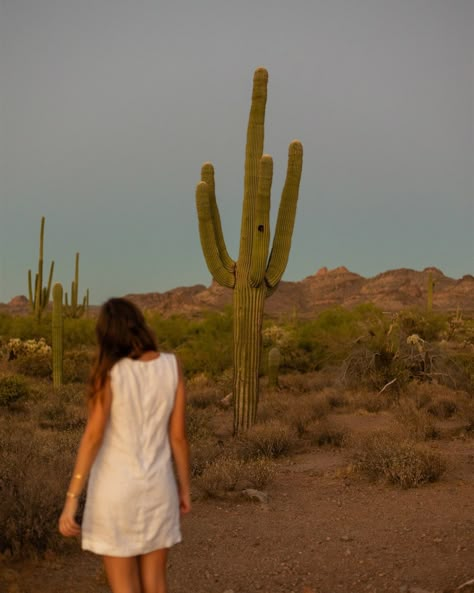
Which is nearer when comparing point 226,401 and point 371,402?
point 371,402

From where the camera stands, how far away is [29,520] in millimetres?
5859

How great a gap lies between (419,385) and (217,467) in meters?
8.81

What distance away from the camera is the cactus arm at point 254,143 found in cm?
1260

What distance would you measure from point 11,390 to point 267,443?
7.11 m

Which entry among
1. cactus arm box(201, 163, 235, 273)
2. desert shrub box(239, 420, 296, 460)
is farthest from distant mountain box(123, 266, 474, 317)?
desert shrub box(239, 420, 296, 460)

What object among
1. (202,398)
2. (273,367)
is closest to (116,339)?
(202,398)

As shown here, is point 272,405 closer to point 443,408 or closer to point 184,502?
point 443,408

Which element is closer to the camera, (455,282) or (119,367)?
(119,367)

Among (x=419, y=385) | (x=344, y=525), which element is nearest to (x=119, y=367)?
(x=344, y=525)

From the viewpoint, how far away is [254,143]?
42.1 feet

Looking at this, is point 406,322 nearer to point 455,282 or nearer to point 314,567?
point 314,567

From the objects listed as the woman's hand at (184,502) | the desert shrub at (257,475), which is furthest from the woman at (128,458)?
the desert shrub at (257,475)

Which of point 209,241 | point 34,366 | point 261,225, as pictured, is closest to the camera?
point 261,225

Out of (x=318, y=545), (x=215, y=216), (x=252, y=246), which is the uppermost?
(x=215, y=216)
